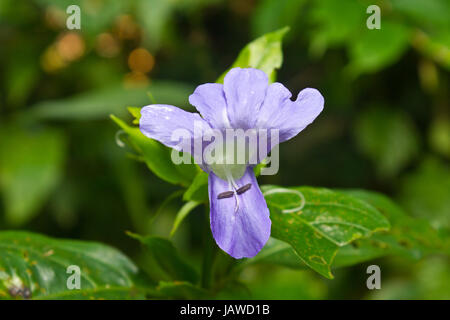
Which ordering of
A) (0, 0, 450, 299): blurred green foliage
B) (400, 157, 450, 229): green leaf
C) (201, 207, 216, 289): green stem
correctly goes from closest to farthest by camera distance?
(201, 207, 216, 289): green stem
(0, 0, 450, 299): blurred green foliage
(400, 157, 450, 229): green leaf

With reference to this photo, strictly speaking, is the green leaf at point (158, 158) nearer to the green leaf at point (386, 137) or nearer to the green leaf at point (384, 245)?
the green leaf at point (384, 245)

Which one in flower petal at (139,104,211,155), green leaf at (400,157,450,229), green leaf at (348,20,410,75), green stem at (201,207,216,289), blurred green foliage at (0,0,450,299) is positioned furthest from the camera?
green leaf at (400,157,450,229)

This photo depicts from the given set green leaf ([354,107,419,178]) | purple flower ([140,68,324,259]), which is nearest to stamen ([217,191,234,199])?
purple flower ([140,68,324,259])

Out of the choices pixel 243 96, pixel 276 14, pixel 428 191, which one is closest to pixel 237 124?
pixel 243 96

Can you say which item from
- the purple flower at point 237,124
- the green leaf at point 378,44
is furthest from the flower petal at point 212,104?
the green leaf at point 378,44

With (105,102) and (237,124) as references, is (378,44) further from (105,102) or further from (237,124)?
(237,124)

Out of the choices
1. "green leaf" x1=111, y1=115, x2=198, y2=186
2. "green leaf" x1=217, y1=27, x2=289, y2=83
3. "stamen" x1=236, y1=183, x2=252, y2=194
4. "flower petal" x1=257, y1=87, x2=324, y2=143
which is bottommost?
"stamen" x1=236, y1=183, x2=252, y2=194

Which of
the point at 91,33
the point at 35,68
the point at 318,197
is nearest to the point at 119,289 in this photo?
the point at 318,197

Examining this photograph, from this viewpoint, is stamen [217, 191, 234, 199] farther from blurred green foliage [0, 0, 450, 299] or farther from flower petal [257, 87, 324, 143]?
blurred green foliage [0, 0, 450, 299]
